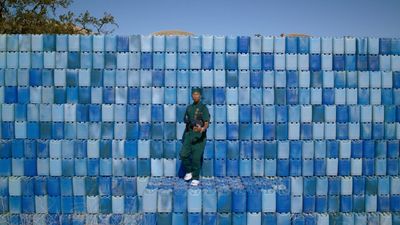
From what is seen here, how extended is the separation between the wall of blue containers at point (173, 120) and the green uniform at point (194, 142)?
0.36m

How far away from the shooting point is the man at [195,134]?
677cm

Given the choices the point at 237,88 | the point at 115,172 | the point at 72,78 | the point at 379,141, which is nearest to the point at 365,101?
the point at 379,141

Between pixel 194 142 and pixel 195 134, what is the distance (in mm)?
155

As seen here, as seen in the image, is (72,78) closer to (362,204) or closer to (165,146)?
(165,146)

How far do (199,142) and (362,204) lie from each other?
11.5 feet

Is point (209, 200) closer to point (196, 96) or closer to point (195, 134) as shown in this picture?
point (195, 134)

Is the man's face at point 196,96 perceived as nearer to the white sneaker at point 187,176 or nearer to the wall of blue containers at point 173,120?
the wall of blue containers at point 173,120

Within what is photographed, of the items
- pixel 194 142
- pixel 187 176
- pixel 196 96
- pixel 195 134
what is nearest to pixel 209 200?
→ pixel 187 176

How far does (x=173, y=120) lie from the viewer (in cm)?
714

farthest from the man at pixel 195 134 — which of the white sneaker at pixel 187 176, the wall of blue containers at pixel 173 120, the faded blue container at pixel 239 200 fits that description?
the faded blue container at pixel 239 200

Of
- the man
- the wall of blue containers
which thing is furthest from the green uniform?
the wall of blue containers

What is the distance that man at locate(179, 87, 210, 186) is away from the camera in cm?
677

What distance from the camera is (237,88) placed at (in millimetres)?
7141

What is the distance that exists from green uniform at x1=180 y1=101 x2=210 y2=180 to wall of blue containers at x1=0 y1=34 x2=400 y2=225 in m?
0.36
